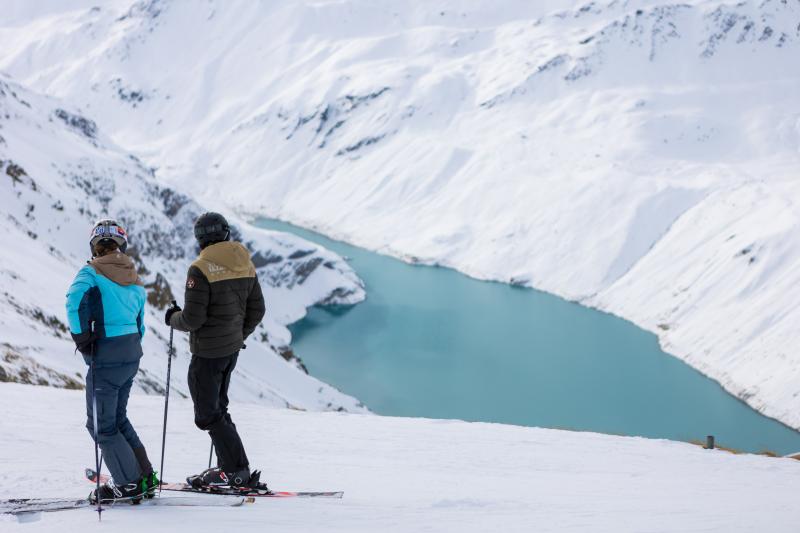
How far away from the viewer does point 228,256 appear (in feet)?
26.4

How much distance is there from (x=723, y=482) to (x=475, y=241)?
107m

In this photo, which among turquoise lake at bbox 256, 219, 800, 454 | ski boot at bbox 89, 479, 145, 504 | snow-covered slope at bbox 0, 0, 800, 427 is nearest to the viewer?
ski boot at bbox 89, 479, 145, 504

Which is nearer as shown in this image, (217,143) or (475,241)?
(475,241)

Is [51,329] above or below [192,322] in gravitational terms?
above

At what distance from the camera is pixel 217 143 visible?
193 meters

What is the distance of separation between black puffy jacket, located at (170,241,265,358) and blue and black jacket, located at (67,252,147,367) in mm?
523

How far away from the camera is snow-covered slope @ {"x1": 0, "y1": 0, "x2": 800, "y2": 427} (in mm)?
83688

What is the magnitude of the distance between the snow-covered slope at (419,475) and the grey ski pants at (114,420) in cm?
44

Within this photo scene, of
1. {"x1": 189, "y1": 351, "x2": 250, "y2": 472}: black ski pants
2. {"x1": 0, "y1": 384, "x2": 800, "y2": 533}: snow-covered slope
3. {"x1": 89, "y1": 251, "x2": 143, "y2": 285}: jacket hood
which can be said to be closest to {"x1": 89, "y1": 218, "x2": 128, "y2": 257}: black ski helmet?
{"x1": 89, "y1": 251, "x2": 143, "y2": 285}: jacket hood

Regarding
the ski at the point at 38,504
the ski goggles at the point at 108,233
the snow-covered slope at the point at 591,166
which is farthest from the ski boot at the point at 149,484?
the snow-covered slope at the point at 591,166

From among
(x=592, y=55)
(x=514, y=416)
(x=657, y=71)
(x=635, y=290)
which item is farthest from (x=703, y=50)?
(x=514, y=416)

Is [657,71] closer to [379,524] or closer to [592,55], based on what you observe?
[592,55]

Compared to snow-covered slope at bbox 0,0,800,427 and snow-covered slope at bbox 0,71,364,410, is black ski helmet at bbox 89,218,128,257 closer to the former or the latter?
snow-covered slope at bbox 0,71,364,410

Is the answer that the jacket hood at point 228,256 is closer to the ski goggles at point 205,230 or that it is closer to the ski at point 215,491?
the ski goggles at point 205,230
